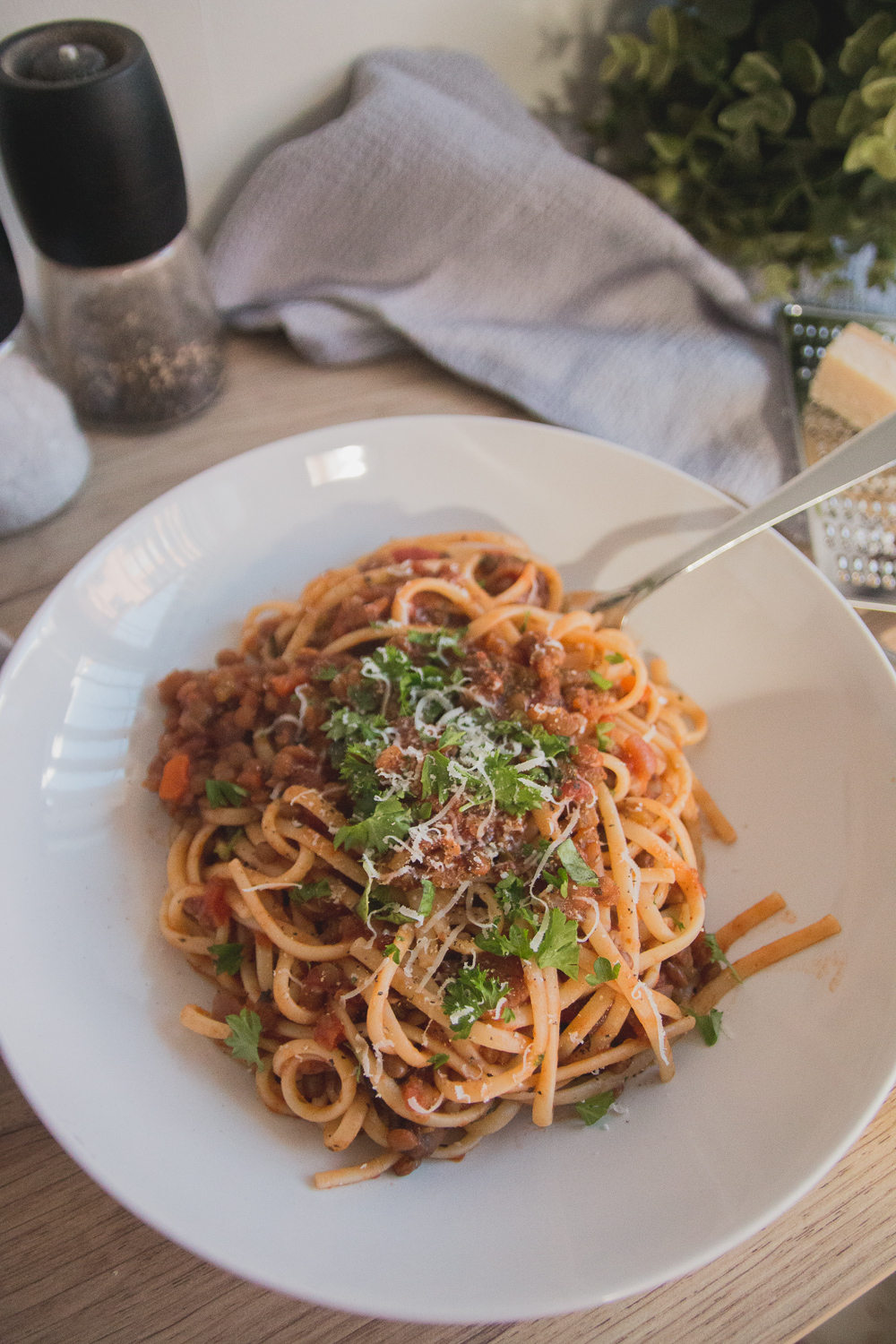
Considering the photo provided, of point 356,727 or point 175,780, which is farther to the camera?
point 175,780

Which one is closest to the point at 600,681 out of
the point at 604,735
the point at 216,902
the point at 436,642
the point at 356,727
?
the point at 604,735

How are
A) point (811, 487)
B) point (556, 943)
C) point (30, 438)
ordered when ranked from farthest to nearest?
point (30, 438), point (811, 487), point (556, 943)

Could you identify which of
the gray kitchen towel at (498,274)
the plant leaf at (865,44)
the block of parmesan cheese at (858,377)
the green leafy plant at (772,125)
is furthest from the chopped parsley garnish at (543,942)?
the plant leaf at (865,44)

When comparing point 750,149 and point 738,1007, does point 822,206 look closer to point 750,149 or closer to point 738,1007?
point 750,149

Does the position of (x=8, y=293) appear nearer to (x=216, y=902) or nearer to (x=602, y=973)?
(x=216, y=902)

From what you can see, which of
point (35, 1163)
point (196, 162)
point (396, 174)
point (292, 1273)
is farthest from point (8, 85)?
point (292, 1273)

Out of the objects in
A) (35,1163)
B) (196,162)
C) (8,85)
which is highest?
(8,85)
